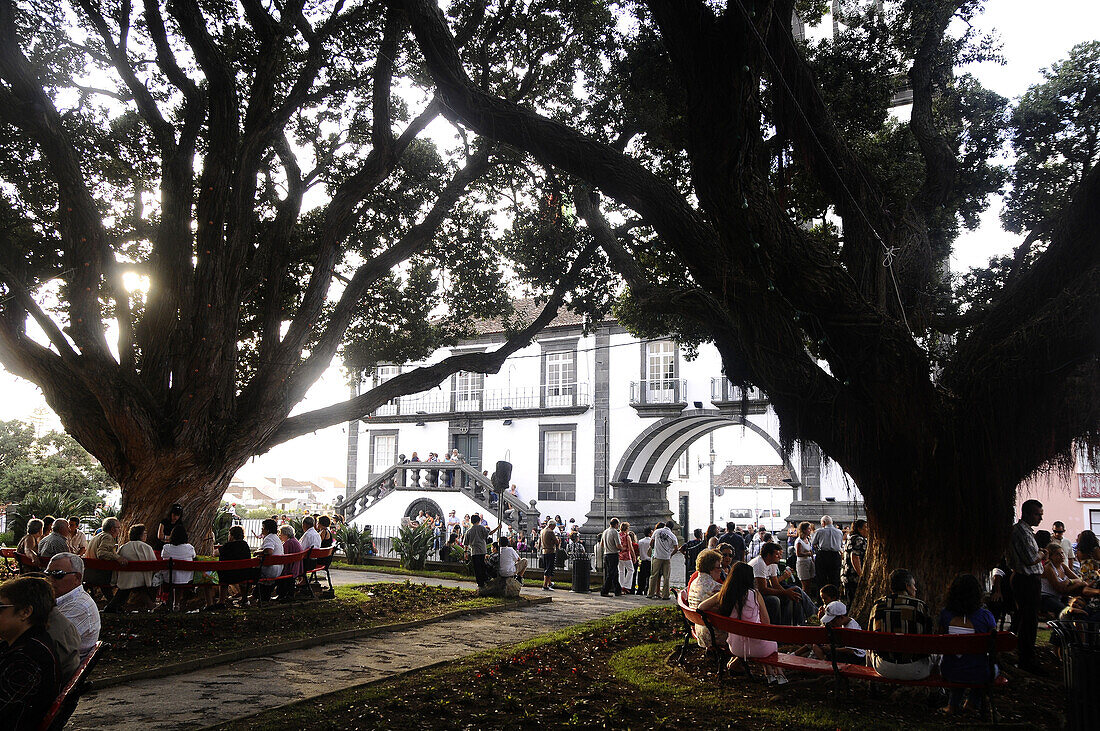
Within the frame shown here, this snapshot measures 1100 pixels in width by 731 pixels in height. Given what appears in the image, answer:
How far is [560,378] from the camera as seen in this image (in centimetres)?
2934

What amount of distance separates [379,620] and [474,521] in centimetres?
393

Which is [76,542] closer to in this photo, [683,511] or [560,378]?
[560,378]

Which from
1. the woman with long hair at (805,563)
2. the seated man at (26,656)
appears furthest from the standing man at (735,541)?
the seated man at (26,656)

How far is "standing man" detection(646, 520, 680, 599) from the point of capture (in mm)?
13352

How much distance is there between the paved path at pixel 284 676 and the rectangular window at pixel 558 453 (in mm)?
17858

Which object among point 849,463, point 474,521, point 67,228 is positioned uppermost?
point 67,228

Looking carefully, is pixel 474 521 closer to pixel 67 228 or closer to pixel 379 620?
pixel 379 620

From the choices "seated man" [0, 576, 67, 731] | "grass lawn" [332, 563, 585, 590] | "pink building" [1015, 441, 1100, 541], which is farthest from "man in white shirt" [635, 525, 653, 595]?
"pink building" [1015, 441, 1100, 541]

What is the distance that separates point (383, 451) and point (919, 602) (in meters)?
30.1

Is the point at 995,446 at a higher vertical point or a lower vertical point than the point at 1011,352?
lower

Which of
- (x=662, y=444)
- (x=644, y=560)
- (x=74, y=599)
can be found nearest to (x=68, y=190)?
(x=74, y=599)

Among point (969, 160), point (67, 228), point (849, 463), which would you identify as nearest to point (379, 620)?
point (849, 463)

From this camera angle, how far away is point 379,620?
9688mm

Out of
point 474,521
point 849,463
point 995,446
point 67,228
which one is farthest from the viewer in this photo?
point 474,521
